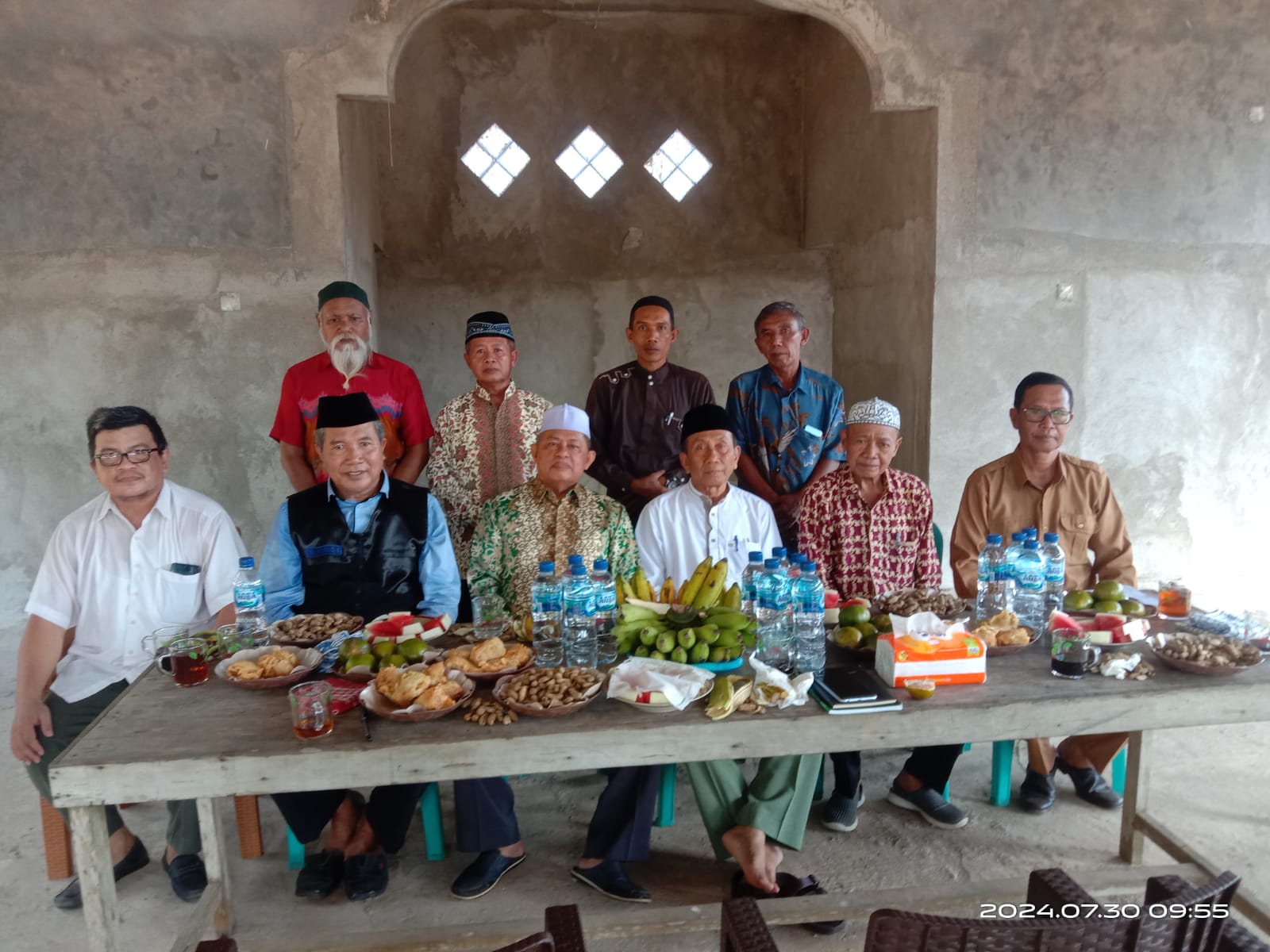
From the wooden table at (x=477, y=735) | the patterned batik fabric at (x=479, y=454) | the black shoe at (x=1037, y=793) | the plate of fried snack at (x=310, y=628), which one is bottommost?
the black shoe at (x=1037, y=793)

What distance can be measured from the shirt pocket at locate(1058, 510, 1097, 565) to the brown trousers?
0.72 metres

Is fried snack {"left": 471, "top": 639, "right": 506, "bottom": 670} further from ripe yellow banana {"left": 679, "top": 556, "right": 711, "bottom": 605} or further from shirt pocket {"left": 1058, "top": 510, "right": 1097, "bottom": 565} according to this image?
shirt pocket {"left": 1058, "top": 510, "right": 1097, "bottom": 565}

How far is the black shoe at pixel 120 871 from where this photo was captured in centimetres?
306

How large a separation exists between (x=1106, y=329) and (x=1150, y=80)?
1.72m

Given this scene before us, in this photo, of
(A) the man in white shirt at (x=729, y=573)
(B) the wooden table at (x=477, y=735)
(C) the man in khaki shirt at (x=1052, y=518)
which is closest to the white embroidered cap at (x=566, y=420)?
(A) the man in white shirt at (x=729, y=573)

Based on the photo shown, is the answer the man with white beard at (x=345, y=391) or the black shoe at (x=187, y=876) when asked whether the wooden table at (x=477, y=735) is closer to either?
the black shoe at (x=187, y=876)

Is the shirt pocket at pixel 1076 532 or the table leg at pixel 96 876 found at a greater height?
the shirt pocket at pixel 1076 532

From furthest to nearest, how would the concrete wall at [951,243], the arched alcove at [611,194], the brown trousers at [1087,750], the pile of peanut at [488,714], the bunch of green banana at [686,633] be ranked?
the arched alcove at [611,194] < the concrete wall at [951,243] < the brown trousers at [1087,750] < the bunch of green banana at [686,633] < the pile of peanut at [488,714]

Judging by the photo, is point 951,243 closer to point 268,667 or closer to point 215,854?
point 268,667

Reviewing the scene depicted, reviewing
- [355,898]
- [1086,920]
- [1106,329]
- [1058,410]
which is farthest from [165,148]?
[1106,329]

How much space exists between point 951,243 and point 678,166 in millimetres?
4141

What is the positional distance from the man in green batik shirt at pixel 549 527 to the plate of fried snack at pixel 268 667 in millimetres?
904

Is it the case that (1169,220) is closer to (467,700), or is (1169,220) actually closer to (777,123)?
(777,123)

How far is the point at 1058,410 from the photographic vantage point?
361 centimetres
